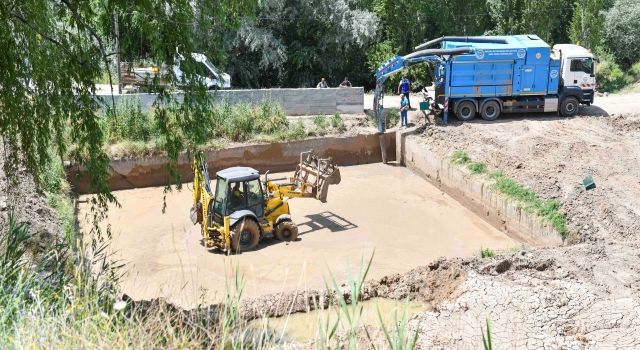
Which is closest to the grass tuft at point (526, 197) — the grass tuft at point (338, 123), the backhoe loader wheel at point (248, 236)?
the grass tuft at point (338, 123)

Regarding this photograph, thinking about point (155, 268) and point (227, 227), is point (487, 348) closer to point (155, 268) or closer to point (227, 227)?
point (227, 227)

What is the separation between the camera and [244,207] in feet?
44.2

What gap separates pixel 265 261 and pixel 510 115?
40.5 feet

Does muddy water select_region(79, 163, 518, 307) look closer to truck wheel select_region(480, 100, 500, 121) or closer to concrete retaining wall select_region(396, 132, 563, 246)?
concrete retaining wall select_region(396, 132, 563, 246)

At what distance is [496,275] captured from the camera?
11.4 m

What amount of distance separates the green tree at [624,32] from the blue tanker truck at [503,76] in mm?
8789

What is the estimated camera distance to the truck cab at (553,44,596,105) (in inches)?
852

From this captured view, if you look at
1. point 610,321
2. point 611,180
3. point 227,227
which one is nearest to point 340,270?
point 227,227

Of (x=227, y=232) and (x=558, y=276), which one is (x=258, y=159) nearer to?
(x=227, y=232)

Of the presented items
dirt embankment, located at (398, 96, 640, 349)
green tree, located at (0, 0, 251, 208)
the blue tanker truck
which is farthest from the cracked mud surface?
the blue tanker truck

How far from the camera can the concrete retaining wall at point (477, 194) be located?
48.6ft

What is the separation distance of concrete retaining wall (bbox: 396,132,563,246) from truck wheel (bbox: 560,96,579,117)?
514 cm

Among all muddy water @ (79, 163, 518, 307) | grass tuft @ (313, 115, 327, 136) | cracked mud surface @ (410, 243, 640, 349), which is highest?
grass tuft @ (313, 115, 327, 136)

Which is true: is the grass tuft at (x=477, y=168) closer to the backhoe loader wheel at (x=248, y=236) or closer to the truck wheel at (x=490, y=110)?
the truck wheel at (x=490, y=110)
